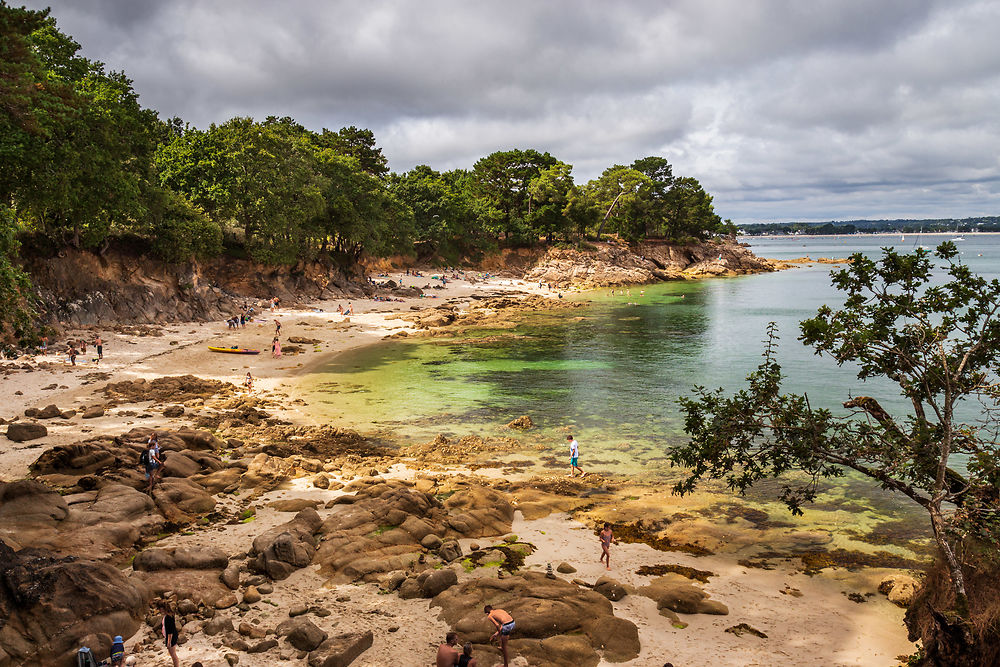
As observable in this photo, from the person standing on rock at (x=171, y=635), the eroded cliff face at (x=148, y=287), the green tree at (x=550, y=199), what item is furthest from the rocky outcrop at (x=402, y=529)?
the green tree at (x=550, y=199)

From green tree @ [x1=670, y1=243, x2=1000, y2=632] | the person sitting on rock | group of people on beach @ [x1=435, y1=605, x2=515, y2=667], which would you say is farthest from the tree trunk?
the person sitting on rock

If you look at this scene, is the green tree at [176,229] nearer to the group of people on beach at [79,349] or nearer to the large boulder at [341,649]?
the group of people on beach at [79,349]

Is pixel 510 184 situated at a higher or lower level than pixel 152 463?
higher

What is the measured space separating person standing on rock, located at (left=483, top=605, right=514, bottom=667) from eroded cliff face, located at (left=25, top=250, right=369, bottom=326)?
37139mm

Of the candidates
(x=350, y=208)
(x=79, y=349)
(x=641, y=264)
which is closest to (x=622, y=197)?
(x=641, y=264)

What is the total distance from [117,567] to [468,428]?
17.0m

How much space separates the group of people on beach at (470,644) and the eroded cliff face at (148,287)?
37.0 meters

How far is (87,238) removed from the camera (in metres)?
40.9

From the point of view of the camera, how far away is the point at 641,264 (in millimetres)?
120562

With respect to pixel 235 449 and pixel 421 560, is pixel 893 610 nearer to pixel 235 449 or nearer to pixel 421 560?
pixel 421 560

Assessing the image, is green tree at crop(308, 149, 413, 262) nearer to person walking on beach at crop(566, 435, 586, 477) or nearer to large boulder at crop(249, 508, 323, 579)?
person walking on beach at crop(566, 435, 586, 477)

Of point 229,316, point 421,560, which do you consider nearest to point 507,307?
point 229,316

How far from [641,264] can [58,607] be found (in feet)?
386

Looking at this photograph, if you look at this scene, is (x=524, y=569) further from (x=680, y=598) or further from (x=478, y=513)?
(x=680, y=598)
